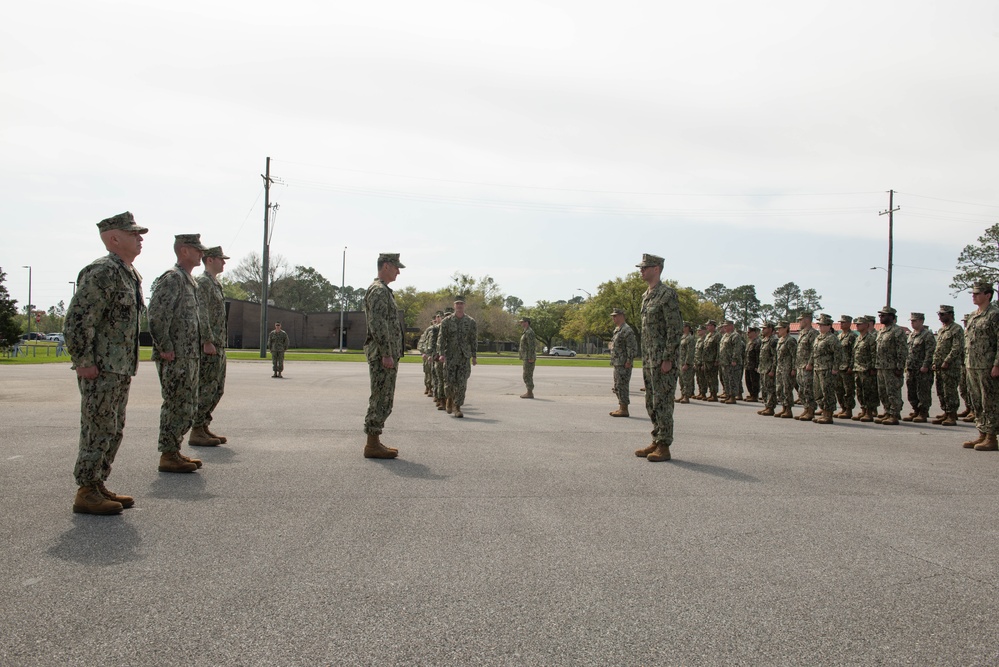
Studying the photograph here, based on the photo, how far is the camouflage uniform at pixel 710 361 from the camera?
1903cm

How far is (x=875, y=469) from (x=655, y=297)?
3.03m

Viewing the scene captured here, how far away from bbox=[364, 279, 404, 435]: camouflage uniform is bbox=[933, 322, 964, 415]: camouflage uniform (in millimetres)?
11222

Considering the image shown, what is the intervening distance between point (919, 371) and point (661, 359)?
9.89 meters

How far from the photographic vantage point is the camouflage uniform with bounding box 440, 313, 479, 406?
12.8 meters

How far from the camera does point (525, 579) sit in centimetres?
387

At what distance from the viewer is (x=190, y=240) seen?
757 cm

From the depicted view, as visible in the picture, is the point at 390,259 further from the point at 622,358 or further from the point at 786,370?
the point at 786,370

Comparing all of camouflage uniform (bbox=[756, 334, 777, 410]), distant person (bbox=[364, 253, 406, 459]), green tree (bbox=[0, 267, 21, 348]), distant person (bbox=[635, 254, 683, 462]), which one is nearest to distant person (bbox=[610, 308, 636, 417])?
camouflage uniform (bbox=[756, 334, 777, 410])

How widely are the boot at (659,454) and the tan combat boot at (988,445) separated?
15.7 ft

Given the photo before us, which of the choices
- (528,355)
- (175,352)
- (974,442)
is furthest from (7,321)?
(974,442)

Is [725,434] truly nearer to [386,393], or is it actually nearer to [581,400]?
[386,393]

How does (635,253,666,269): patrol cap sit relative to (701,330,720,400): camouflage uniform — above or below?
above

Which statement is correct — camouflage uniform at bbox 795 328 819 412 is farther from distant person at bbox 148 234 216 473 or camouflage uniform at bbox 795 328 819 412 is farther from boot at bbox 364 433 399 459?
distant person at bbox 148 234 216 473

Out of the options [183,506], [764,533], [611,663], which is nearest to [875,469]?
[764,533]
